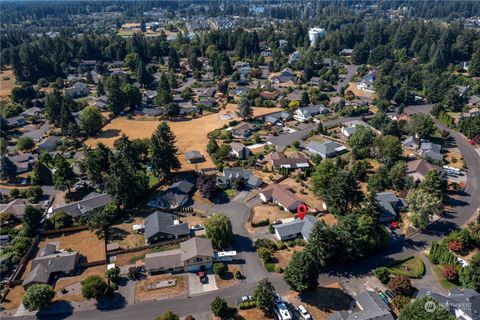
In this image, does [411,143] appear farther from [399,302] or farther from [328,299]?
[328,299]

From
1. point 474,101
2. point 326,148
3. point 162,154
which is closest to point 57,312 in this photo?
point 162,154

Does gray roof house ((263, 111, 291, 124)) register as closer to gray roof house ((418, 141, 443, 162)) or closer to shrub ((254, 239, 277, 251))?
gray roof house ((418, 141, 443, 162))

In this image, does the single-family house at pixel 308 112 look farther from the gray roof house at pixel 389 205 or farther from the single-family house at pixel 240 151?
the gray roof house at pixel 389 205

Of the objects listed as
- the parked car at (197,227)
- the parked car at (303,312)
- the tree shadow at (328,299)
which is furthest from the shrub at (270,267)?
the parked car at (197,227)

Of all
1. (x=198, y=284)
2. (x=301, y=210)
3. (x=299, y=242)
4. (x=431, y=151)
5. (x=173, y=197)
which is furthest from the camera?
(x=431, y=151)

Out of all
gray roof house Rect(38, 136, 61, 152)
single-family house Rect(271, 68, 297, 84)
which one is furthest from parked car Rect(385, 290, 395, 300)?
single-family house Rect(271, 68, 297, 84)
